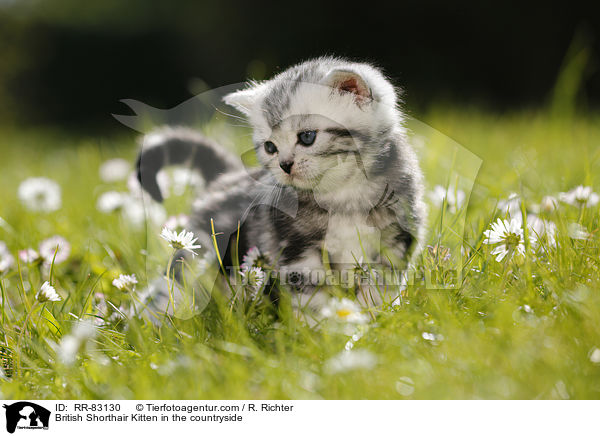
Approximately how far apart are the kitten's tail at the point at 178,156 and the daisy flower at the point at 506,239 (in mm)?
965

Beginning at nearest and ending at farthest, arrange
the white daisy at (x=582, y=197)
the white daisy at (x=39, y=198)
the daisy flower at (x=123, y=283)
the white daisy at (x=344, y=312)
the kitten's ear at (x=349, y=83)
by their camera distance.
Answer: the white daisy at (x=344, y=312) → the kitten's ear at (x=349, y=83) → the daisy flower at (x=123, y=283) → the white daisy at (x=582, y=197) → the white daisy at (x=39, y=198)

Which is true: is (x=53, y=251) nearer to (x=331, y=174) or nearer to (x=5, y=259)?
(x=5, y=259)

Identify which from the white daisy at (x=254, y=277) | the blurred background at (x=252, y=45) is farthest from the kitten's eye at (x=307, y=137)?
the blurred background at (x=252, y=45)

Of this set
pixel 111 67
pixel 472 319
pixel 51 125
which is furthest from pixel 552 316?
pixel 51 125

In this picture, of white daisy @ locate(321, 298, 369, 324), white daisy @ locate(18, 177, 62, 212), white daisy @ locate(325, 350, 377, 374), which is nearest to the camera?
white daisy @ locate(325, 350, 377, 374)

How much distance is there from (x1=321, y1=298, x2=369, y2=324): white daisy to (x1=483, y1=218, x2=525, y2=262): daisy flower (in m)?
0.42

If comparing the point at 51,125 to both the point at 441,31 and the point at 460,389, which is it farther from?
the point at 460,389

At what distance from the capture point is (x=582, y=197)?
152 centimetres

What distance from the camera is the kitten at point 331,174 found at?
4.08 ft

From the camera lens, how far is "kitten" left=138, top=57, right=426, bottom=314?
4.08 ft

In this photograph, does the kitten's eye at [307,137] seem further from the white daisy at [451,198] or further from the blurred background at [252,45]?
the blurred background at [252,45]

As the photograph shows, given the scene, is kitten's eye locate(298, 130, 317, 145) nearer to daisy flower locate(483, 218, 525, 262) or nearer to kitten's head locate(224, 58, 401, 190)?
kitten's head locate(224, 58, 401, 190)
